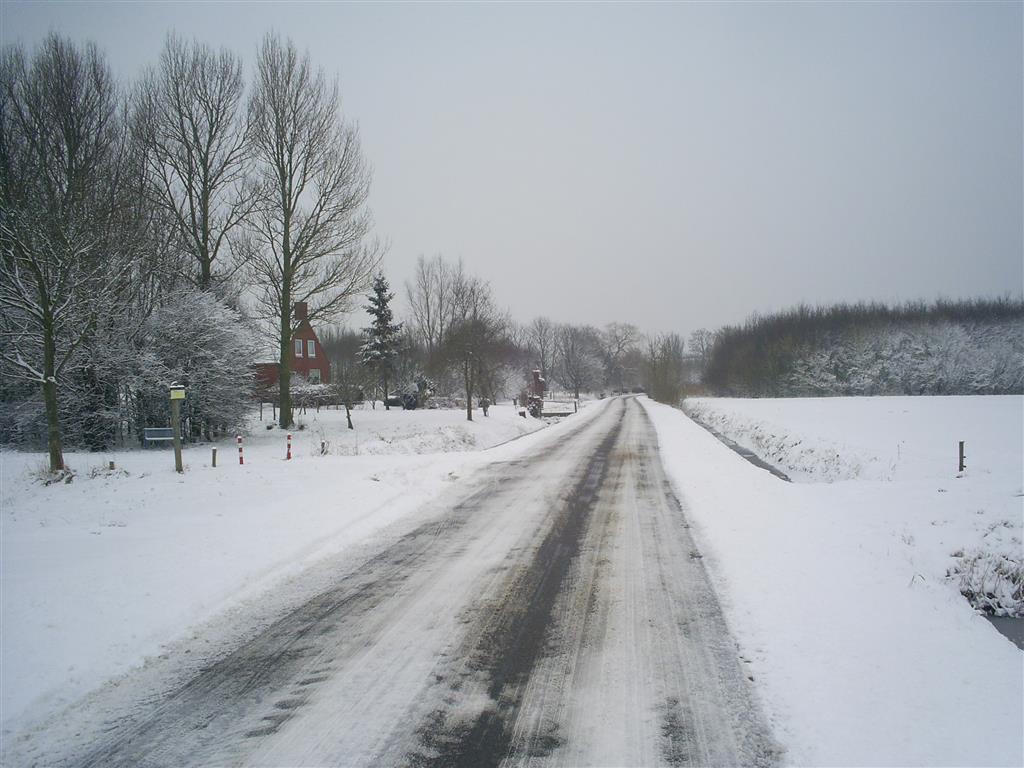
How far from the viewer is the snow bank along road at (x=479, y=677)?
9.71ft

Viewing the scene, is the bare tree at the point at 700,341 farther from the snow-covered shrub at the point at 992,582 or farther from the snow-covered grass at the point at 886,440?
the snow-covered shrub at the point at 992,582

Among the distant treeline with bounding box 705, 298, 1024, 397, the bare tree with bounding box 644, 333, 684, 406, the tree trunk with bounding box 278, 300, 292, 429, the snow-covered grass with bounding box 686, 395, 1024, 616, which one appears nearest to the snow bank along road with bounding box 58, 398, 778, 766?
the snow-covered grass with bounding box 686, 395, 1024, 616

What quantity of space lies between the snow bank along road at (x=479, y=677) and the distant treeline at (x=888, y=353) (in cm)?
6593

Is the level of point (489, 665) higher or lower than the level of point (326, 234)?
lower

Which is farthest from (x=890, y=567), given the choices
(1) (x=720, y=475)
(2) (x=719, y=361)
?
(2) (x=719, y=361)

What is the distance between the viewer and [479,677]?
3.69m

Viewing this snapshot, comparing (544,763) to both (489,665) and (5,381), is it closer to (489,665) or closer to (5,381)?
(489,665)

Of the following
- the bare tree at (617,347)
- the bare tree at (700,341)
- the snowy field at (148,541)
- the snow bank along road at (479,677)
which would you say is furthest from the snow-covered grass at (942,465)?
the bare tree at (700,341)

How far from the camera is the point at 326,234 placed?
75.9 feet

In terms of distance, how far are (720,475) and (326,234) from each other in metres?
18.7

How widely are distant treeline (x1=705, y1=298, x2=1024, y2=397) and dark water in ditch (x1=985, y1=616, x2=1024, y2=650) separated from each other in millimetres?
64907

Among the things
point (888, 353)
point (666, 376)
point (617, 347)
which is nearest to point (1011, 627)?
point (666, 376)

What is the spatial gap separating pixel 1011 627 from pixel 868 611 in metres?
1.91

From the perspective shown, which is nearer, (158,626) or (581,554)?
(158,626)
